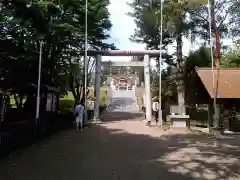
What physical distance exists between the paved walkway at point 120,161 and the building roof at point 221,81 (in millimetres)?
7595

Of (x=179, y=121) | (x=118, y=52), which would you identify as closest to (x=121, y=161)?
(x=179, y=121)

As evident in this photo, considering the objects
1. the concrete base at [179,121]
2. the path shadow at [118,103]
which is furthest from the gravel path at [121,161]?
the path shadow at [118,103]

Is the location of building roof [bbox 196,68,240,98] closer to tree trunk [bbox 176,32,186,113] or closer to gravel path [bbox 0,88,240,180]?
tree trunk [bbox 176,32,186,113]

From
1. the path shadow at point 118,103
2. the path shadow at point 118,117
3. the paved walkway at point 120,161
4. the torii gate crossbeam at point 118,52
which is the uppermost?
the torii gate crossbeam at point 118,52

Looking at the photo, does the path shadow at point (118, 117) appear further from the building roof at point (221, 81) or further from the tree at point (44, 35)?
the building roof at point (221, 81)

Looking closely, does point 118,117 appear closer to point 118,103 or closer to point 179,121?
point 179,121

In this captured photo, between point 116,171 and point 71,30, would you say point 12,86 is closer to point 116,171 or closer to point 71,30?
point 71,30

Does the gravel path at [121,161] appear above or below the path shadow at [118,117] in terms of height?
below

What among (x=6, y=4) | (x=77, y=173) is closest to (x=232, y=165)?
(x=77, y=173)

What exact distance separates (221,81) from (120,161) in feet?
47.4

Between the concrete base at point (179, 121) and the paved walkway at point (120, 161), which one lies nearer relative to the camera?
the paved walkway at point (120, 161)

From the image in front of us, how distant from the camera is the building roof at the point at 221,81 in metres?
21.2

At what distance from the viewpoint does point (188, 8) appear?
25.4 meters

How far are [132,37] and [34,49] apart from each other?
749 inches
